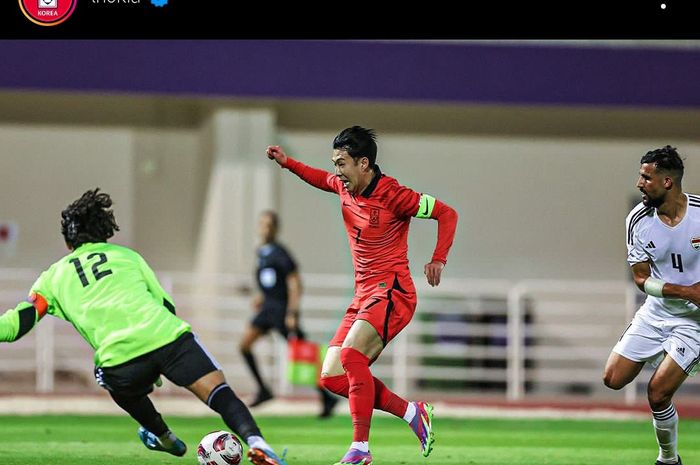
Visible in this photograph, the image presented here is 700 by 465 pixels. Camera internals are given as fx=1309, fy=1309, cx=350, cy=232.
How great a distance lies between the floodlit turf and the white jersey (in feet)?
5.85

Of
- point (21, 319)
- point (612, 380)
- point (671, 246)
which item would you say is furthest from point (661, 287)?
point (21, 319)

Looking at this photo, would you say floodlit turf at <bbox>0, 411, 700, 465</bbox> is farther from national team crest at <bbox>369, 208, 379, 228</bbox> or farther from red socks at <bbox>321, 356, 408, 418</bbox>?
national team crest at <bbox>369, 208, 379, 228</bbox>

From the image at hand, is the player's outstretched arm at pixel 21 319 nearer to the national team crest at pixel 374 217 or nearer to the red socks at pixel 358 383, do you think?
the red socks at pixel 358 383

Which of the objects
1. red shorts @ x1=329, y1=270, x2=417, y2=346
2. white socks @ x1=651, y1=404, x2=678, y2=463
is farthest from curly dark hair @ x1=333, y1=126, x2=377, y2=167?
white socks @ x1=651, y1=404, x2=678, y2=463

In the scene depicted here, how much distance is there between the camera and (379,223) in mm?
9023

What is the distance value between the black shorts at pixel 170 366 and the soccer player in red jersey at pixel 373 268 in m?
1.25

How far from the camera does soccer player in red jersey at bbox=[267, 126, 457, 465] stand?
28.9ft

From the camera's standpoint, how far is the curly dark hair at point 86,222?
8.16 metres

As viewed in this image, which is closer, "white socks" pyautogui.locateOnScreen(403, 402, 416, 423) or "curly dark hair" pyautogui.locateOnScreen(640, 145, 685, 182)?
"curly dark hair" pyautogui.locateOnScreen(640, 145, 685, 182)

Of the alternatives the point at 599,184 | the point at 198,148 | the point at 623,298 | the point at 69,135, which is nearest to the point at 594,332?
the point at 623,298
